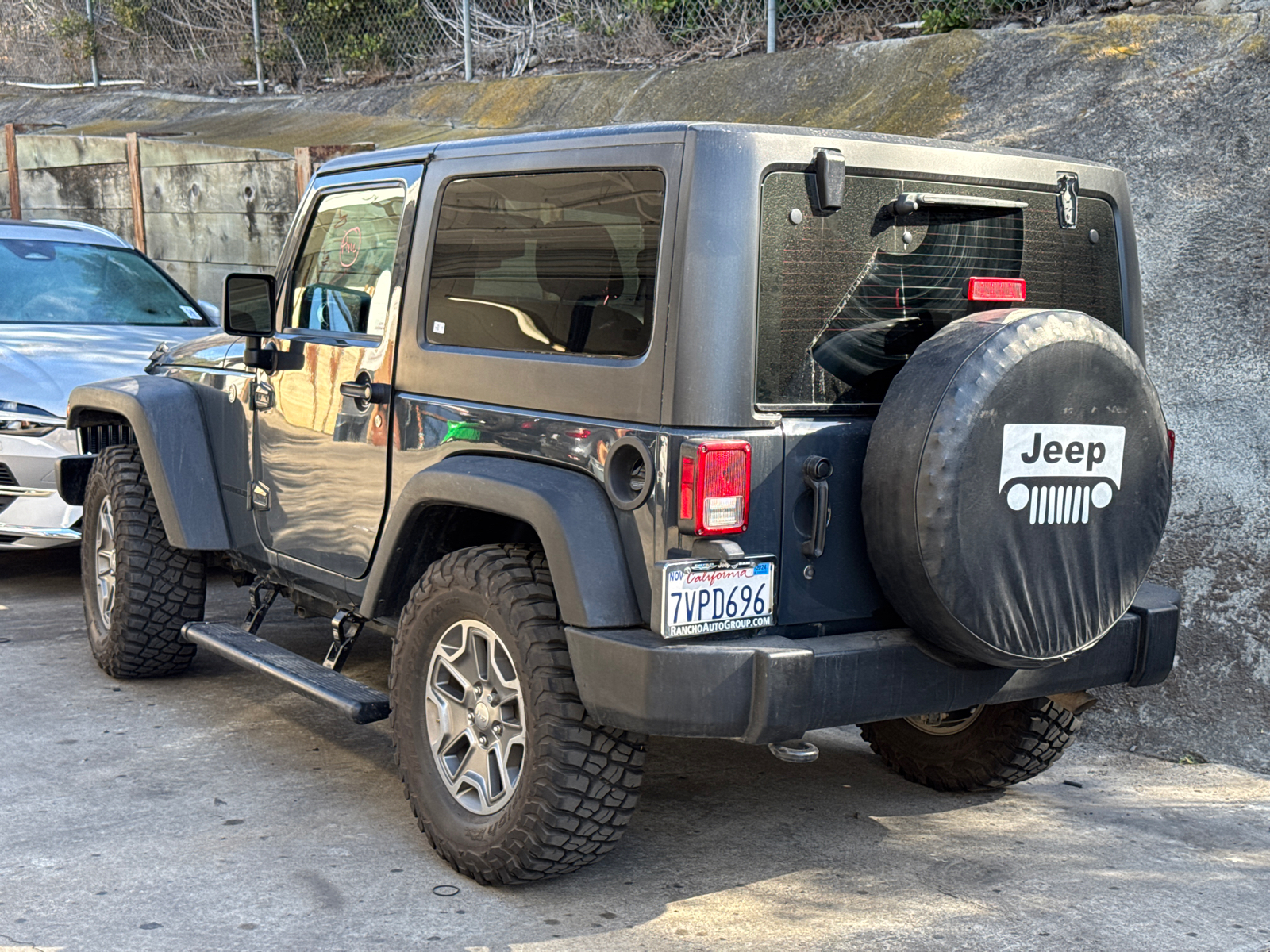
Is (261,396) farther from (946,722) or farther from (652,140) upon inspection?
(946,722)

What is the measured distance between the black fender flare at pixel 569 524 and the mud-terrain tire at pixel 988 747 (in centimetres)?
160

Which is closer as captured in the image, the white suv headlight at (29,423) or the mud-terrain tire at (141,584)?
the mud-terrain tire at (141,584)

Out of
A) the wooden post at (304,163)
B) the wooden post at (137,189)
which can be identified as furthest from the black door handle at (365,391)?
the wooden post at (137,189)

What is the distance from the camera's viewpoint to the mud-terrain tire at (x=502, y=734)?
334 centimetres

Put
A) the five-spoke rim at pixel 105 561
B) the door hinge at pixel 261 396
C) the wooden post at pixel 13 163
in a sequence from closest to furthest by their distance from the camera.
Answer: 1. the door hinge at pixel 261 396
2. the five-spoke rim at pixel 105 561
3. the wooden post at pixel 13 163

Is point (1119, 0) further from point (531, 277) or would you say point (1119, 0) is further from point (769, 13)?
point (531, 277)

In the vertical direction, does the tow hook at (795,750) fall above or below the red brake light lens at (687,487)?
below

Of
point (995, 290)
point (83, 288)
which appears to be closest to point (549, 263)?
point (995, 290)

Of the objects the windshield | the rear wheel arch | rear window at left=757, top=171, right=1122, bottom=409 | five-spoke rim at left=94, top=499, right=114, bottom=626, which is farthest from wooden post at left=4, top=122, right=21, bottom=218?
rear window at left=757, top=171, right=1122, bottom=409

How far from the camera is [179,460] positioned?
5031 mm

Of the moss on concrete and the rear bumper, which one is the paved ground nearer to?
Result: the rear bumper

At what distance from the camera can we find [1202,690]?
498 cm

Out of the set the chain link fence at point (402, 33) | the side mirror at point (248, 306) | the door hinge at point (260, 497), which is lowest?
the door hinge at point (260, 497)

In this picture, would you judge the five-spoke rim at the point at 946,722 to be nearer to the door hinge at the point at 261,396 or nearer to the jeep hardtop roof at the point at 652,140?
the jeep hardtop roof at the point at 652,140
